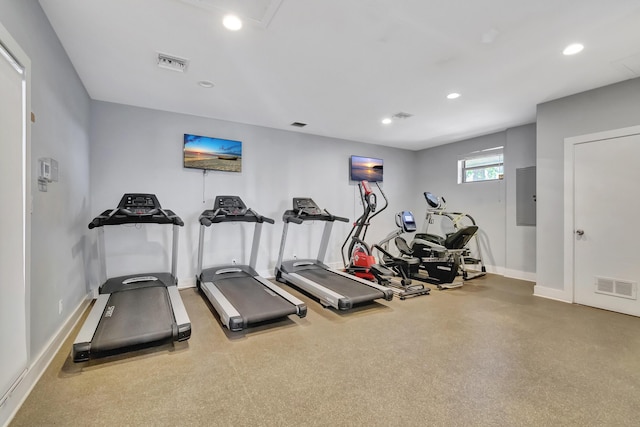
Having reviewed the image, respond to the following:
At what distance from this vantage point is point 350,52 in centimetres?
282

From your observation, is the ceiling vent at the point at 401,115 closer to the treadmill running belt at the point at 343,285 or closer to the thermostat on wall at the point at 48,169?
the treadmill running belt at the point at 343,285

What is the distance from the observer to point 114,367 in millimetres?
2311

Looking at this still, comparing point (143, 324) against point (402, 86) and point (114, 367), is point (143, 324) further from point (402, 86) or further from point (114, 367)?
point (402, 86)

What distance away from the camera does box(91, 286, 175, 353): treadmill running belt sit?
239 centimetres

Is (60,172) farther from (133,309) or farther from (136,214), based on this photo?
(133,309)

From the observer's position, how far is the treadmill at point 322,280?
3631 mm

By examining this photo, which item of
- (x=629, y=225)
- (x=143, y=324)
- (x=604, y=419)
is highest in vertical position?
(x=629, y=225)

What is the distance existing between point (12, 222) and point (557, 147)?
5807mm

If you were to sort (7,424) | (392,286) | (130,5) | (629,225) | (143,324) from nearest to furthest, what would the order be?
(7,424), (130,5), (143,324), (629,225), (392,286)

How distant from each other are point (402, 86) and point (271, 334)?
10.9 feet

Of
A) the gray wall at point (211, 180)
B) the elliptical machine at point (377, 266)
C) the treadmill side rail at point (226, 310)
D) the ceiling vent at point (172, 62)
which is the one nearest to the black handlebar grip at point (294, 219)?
the gray wall at point (211, 180)

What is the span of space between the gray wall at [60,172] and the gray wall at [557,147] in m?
5.74

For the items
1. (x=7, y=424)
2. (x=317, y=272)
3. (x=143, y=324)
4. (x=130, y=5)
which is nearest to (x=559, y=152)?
(x=317, y=272)

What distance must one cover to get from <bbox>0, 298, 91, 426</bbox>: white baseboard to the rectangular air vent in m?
5.85
